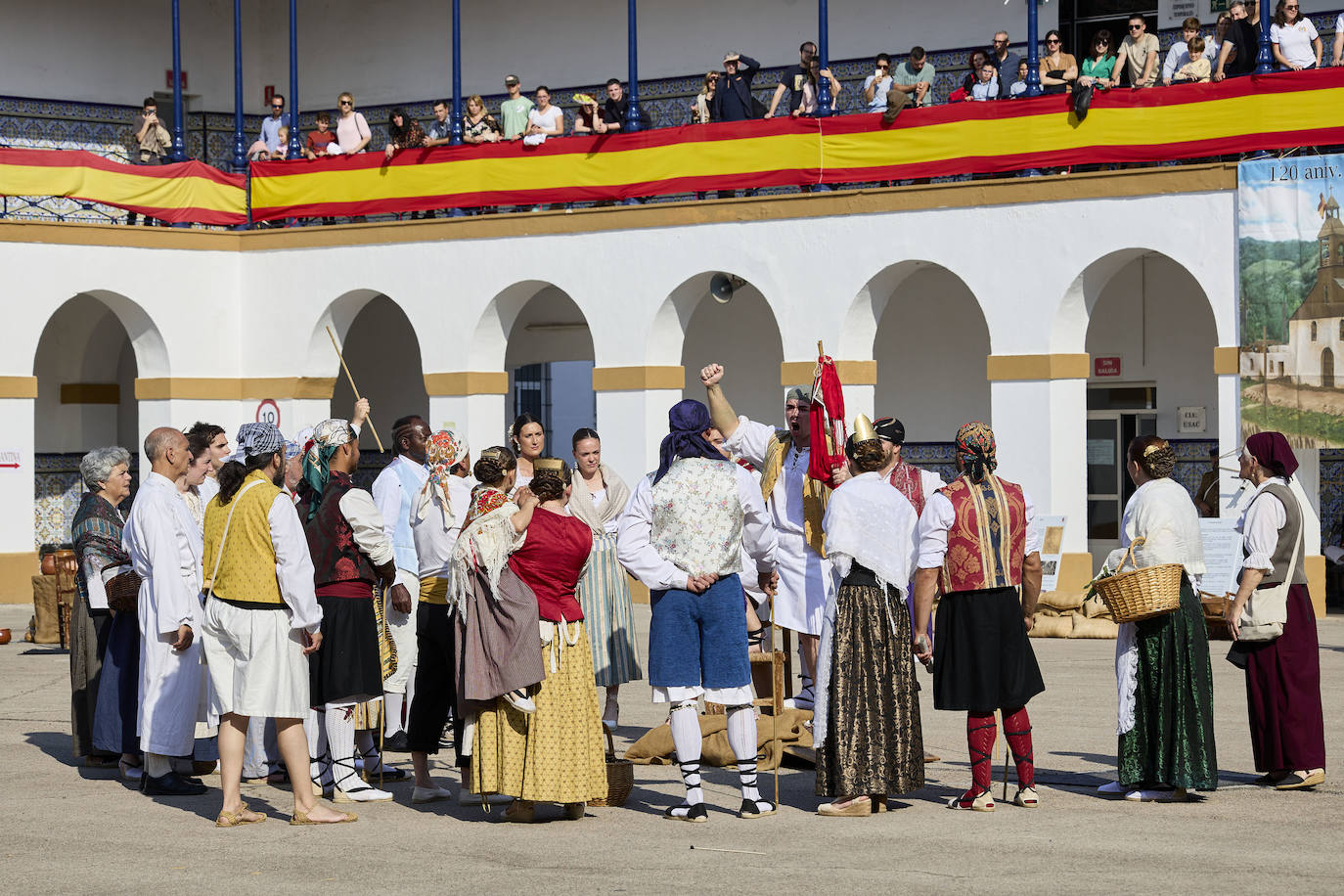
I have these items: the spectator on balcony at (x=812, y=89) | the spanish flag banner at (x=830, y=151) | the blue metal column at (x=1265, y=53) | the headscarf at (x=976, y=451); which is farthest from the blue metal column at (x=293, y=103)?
the headscarf at (x=976, y=451)

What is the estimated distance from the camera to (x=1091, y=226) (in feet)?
56.7

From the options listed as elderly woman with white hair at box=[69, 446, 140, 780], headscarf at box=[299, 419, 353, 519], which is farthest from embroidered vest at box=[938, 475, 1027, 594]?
elderly woman with white hair at box=[69, 446, 140, 780]

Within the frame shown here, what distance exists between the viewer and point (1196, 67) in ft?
55.9

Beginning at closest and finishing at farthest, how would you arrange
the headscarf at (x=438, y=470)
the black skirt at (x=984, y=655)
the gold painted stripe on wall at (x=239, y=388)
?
1. the black skirt at (x=984, y=655)
2. the headscarf at (x=438, y=470)
3. the gold painted stripe on wall at (x=239, y=388)

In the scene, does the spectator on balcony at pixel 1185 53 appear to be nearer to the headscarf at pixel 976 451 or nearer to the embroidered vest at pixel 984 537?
the headscarf at pixel 976 451

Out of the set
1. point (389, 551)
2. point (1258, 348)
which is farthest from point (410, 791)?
point (1258, 348)

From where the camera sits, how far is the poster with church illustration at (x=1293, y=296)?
1622 cm

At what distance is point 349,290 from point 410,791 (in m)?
12.3

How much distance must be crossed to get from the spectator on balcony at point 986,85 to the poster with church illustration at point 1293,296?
2.80m

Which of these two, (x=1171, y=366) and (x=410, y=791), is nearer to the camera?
(x=410, y=791)

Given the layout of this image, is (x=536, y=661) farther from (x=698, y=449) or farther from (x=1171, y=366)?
(x=1171, y=366)

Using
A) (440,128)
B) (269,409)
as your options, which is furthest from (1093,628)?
(440,128)

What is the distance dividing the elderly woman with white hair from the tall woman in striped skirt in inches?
93.0

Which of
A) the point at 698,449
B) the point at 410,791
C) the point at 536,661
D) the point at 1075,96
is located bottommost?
the point at 410,791
